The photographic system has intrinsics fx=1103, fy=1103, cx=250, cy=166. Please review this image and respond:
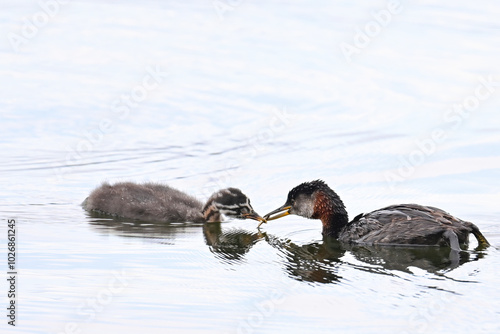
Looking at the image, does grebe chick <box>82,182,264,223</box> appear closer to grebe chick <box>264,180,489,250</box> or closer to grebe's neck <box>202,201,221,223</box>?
grebe's neck <box>202,201,221,223</box>

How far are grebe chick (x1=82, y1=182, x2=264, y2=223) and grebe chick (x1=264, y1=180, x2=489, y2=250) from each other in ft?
2.09

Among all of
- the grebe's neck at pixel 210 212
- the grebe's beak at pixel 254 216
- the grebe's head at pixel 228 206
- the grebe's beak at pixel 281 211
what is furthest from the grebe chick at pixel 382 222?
the grebe's neck at pixel 210 212

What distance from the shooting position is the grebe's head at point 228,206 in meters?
11.8

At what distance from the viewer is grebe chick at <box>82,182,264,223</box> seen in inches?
470

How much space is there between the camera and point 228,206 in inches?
469

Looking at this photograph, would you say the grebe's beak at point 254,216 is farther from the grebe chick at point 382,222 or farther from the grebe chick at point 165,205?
the grebe chick at point 382,222

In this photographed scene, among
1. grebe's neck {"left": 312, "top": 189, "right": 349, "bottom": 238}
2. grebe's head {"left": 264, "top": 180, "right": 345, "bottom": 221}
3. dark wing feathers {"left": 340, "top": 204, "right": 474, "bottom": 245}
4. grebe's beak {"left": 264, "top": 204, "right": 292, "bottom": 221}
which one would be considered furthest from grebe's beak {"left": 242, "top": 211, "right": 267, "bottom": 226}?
dark wing feathers {"left": 340, "top": 204, "right": 474, "bottom": 245}

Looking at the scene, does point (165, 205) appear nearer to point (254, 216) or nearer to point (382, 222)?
point (254, 216)

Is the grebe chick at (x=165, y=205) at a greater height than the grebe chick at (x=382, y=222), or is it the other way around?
the grebe chick at (x=165, y=205)

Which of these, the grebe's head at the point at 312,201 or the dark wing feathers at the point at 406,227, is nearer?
the dark wing feathers at the point at 406,227

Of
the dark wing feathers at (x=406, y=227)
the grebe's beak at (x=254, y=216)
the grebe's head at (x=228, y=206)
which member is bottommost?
the dark wing feathers at (x=406, y=227)

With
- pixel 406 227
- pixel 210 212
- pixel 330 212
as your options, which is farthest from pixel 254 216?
pixel 406 227

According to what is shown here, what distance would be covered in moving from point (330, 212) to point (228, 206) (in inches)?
52.6

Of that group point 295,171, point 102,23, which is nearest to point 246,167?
point 295,171
